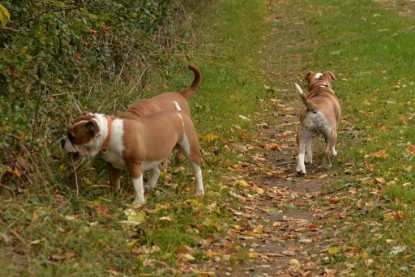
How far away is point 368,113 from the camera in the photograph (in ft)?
43.3

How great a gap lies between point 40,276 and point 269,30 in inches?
779

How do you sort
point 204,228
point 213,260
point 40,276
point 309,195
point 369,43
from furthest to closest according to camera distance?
point 369,43
point 309,195
point 204,228
point 213,260
point 40,276

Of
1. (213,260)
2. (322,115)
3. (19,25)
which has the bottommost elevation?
(213,260)

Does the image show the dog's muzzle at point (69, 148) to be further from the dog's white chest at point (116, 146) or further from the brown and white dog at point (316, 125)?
the brown and white dog at point (316, 125)

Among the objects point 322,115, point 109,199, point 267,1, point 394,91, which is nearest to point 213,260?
point 109,199

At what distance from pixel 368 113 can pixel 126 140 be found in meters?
6.31

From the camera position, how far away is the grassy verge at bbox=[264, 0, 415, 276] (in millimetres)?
7395

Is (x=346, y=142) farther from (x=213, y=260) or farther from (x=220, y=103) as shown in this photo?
(x=213, y=260)

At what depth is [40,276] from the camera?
591 centimetres

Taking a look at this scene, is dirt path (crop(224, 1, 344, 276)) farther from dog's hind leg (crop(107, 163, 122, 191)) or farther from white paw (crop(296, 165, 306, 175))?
dog's hind leg (crop(107, 163, 122, 191))

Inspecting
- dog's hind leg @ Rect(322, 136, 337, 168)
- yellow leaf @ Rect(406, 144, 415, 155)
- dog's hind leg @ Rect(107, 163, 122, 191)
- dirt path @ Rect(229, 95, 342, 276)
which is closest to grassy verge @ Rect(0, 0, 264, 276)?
dog's hind leg @ Rect(107, 163, 122, 191)

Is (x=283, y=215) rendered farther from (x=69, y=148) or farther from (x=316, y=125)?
(x=69, y=148)

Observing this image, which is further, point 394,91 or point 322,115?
point 394,91

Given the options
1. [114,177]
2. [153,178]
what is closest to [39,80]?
[114,177]
